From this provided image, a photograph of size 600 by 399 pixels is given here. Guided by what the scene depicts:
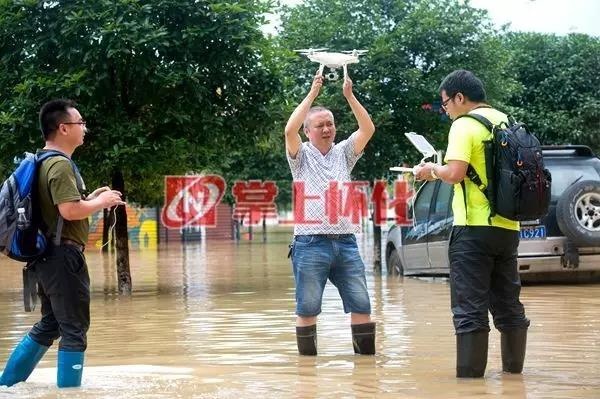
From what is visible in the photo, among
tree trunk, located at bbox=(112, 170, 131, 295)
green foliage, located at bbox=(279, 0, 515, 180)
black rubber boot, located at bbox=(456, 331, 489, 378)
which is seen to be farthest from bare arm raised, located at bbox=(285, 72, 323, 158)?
green foliage, located at bbox=(279, 0, 515, 180)

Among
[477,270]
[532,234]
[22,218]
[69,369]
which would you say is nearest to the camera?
[22,218]

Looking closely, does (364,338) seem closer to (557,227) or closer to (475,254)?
(475,254)

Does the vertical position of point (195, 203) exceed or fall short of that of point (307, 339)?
it exceeds it

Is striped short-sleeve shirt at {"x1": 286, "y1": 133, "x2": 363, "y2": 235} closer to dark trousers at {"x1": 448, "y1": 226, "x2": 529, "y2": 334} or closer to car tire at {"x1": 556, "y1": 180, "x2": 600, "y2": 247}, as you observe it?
dark trousers at {"x1": 448, "y1": 226, "x2": 529, "y2": 334}

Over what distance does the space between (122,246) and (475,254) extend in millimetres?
11277

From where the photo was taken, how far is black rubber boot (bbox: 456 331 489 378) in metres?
7.34

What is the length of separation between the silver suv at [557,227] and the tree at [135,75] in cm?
287

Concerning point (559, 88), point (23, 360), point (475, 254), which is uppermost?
point (559, 88)

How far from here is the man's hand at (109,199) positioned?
6973 millimetres

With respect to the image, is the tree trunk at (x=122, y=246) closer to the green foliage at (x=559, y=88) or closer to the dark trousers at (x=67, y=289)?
the dark trousers at (x=67, y=289)

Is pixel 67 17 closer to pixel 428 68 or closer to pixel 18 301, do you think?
pixel 18 301

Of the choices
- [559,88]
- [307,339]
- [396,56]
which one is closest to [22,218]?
[307,339]

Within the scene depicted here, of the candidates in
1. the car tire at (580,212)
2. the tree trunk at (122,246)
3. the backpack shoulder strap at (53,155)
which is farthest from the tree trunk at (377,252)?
the backpack shoulder strap at (53,155)

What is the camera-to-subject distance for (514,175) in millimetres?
7219
